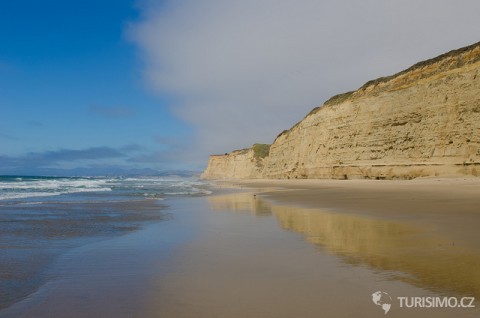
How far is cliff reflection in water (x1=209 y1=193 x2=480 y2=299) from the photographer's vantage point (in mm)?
4547

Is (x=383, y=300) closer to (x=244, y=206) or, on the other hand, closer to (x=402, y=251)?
(x=402, y=251)

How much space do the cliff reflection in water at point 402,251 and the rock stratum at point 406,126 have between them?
2148 cm

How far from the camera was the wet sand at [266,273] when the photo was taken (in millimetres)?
3811

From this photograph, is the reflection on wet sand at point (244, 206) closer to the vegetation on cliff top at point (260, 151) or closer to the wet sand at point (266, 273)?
the wet sand at point (266, 273)

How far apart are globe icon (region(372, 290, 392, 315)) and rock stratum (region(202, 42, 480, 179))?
26135mm

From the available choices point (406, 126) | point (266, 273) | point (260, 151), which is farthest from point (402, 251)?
point (260, 151)

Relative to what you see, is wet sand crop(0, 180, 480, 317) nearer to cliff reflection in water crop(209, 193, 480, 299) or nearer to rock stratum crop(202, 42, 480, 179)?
cliff reflection in water crop(209, 193, 480, 299)

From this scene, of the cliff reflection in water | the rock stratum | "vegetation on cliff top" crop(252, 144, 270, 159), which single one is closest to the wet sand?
the cliff reflection in water

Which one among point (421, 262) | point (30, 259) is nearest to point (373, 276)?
point (421, 262)

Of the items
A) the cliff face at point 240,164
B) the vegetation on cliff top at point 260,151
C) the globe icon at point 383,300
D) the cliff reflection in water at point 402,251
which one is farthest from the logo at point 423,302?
the vegetation on cliff top at point 260,151

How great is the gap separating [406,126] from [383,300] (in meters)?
32.3

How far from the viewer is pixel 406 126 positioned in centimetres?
3278

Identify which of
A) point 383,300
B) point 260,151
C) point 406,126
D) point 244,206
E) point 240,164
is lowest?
point 383,300

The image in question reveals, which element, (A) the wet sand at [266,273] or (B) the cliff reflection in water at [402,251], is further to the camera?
(B) the cliff reflection in water at [402,251]
